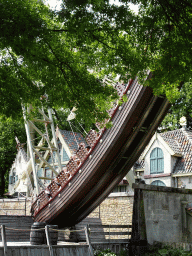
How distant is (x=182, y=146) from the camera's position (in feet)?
63.4

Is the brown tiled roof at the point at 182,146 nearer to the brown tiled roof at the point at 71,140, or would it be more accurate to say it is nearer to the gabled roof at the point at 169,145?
the gabled roof at the point at 169,145

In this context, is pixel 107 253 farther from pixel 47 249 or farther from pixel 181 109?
pixel 181 109

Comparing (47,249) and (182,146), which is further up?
(182,146)

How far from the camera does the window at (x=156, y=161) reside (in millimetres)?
18844

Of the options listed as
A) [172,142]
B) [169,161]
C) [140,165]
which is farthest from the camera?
[140,165]

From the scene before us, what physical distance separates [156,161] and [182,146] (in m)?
1.57

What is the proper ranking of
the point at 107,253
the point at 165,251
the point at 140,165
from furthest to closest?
the point at 140,165, the point at 107,253, the point at 165,251

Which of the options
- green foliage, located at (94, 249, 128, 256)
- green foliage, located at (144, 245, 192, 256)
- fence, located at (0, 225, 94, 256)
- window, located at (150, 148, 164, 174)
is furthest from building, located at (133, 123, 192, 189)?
fence, located at (0, 225, 94, 256)

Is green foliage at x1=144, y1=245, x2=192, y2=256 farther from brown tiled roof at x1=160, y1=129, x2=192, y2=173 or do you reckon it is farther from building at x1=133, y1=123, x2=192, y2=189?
brown tiled roof at x1=160, y1=129, x2=192, y2=173

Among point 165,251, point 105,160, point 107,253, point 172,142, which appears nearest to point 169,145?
point 172,142

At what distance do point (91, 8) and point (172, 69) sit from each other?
1.80m

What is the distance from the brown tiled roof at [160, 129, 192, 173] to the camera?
59.7 feet

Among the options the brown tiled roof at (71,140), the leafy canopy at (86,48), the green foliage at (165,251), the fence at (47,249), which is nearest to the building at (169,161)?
the green foliage at (165,251)

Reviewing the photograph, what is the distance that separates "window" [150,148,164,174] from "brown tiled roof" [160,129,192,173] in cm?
66
